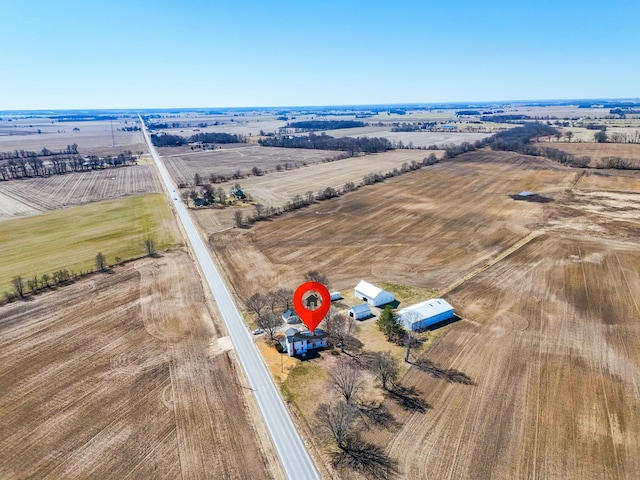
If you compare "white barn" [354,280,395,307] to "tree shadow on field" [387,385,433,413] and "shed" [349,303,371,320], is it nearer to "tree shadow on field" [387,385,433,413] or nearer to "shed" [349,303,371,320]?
"shed" [349,303,371,320]

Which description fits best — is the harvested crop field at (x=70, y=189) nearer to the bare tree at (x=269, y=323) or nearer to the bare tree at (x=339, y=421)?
the bare tree at (x=269, y=323)

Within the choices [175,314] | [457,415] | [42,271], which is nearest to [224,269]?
[175,314]

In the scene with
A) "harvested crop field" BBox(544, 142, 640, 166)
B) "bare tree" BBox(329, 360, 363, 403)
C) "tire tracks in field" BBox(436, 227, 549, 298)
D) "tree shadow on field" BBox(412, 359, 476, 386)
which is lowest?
"tree shadow on field" BBox(412, 359, 476, 386)

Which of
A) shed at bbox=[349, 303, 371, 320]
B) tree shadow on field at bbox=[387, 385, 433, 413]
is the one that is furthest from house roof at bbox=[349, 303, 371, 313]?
tree shadow on field at bbox=[387, 385, 433, 413]

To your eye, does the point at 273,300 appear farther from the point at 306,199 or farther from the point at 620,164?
the point at 620,164

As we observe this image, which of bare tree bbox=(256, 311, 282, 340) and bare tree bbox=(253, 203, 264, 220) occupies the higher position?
bare tree bbox=(253, 203, 264, 220)

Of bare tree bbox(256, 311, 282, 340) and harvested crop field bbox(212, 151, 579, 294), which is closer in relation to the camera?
bare tree bbox(256, 311, 282, 340)

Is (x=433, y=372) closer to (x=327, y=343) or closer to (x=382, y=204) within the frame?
(x=327, y=343)
